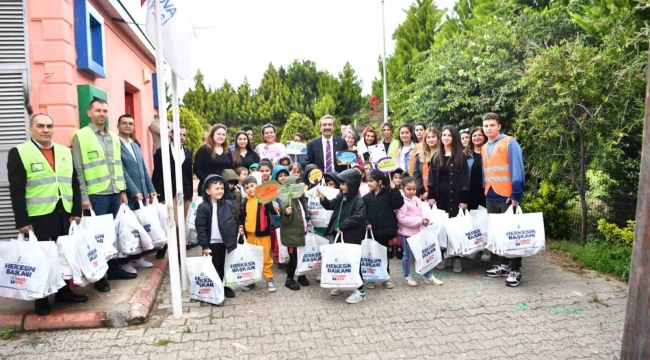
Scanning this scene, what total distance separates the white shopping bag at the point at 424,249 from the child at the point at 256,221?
1637mm

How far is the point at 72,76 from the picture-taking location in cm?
574

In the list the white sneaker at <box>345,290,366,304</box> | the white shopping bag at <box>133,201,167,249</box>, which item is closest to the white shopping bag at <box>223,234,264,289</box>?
the white sneaker at <box>345,290,366,304</box>

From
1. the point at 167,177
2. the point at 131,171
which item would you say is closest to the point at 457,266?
the point at 167,177

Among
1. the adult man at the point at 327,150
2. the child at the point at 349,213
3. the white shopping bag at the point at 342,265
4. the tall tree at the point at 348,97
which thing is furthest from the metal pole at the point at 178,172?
the tall tree at the point at 348,97

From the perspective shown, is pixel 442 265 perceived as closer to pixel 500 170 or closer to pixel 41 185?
pixel 500 170

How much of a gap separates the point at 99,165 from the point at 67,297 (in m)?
1.39

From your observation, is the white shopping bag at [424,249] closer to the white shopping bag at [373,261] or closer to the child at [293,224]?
the white shopping bag at [373,261]

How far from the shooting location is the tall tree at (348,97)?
36.3 metres

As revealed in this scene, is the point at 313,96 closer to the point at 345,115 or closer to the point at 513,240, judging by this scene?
the point at 345,115

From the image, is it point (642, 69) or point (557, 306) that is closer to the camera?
point (557, 306)

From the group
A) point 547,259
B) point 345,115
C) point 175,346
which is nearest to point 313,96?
point 345,115

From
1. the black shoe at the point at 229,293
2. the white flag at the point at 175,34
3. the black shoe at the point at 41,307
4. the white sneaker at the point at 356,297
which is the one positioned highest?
the white flag at the point at 175,34

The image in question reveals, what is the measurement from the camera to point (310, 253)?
5.31 meters

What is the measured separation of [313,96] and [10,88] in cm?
3286
